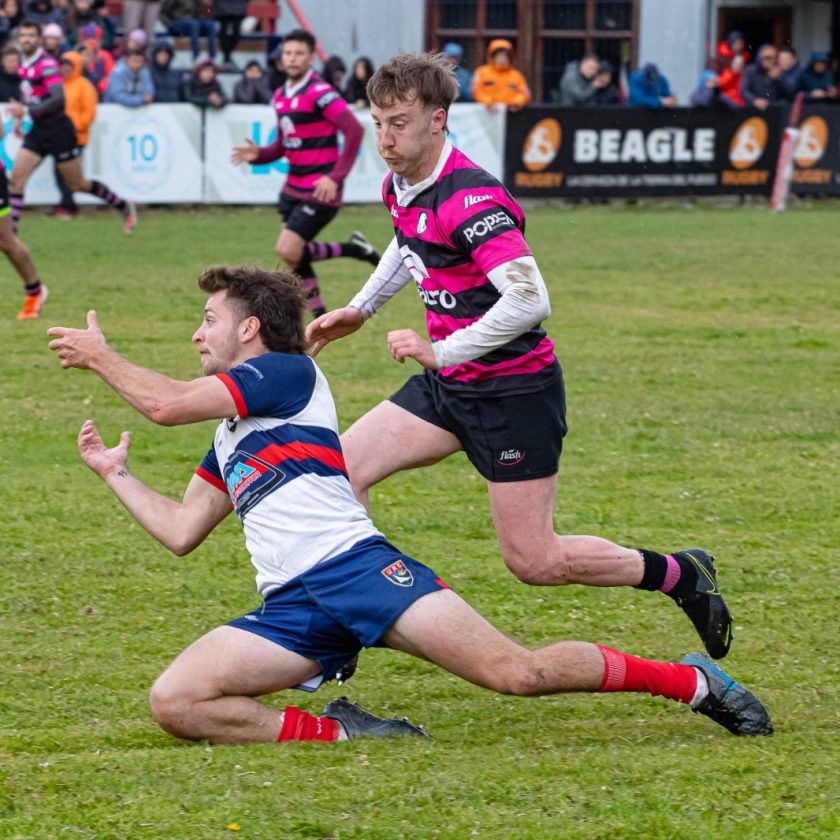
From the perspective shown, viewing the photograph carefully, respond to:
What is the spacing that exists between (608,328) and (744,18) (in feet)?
64.7

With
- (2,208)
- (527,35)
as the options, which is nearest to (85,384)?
(2,208)

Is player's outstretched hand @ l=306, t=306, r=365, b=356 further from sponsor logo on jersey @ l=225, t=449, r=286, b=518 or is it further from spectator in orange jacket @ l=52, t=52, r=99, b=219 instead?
spectator in orange jacket @ l=52, t=52, r=99, b=219

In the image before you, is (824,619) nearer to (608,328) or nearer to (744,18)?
(608,328)

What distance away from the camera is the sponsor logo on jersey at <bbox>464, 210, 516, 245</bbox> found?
4.99 metres

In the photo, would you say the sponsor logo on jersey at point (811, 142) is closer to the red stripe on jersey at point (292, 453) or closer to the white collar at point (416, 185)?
the white collar at point (416, 185)

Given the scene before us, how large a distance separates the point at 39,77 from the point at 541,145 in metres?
→ 8.10

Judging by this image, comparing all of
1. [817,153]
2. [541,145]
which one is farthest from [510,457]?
[817,153]

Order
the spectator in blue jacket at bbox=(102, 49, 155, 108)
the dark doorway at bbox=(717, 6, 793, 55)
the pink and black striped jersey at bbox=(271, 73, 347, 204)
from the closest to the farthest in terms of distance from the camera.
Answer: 1. the pink and black striped jersey at bbox=(271, 73, 347, 204)
2. the spectator in blue jacket at bbox=(102, 49, 155, 108)
3. the dark doorway at bbox=(717, 6, 793, 55)

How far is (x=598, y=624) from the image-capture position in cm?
600

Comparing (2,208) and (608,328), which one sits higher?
(2,208)

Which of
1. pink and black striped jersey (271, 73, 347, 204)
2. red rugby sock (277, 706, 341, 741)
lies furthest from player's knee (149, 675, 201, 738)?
pink and black striped jersey (271, 73, 347, 204)

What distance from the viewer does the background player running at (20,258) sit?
11.8 metres

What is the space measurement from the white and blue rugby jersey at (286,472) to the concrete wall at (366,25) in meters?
25.3

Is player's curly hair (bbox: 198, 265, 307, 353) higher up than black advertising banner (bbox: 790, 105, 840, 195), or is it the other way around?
player's curly hair (bbox: 198, 265, 307, 353)
